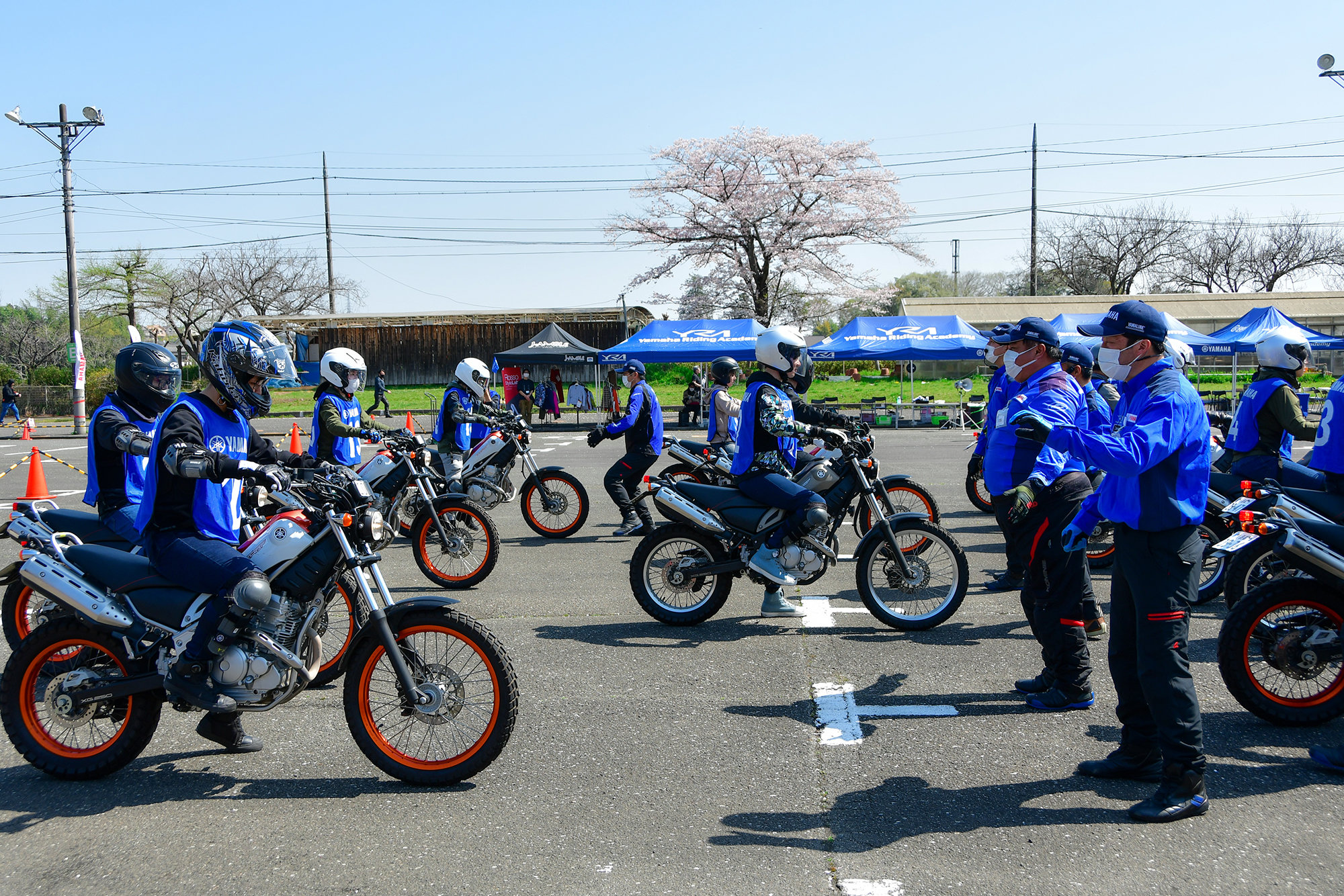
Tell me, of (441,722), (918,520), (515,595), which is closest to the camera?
(441,722)

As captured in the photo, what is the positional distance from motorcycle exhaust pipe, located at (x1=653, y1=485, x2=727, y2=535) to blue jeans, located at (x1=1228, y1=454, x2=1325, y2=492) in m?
3.48

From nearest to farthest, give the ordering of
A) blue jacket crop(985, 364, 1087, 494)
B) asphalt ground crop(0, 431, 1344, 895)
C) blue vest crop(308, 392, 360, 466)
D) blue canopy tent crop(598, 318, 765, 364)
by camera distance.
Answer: asphalt ground crop(0, 431, 1344, 895) → blue jacket crop(985, 364, 1087, 494) → blue vest crop(308, 392, 360, 466) → blue canopy tent crop(598, 318, 765, 364)

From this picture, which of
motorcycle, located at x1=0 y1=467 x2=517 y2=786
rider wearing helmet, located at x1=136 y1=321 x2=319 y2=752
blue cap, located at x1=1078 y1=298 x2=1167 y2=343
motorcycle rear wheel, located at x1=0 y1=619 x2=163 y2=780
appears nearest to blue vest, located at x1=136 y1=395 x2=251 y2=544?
rider wearing helmet, located at x1=136 y1=321 x2=319 y2=752

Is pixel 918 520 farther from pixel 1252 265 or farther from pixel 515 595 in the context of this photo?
pixel 1252 265

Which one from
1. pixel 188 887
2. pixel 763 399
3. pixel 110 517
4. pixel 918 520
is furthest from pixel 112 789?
pixel 918 520

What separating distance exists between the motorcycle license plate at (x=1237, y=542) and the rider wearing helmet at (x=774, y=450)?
254 cm

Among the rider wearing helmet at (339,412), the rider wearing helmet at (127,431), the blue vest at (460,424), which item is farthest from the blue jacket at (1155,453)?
the blue vest at (460,424)

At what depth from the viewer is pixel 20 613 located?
19.5 ft

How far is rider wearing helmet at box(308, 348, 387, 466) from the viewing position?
9.00 m

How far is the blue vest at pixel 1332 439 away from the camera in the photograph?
5.54m

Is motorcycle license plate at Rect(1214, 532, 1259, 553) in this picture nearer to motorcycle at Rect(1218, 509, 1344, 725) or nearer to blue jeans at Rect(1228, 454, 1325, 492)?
motorcycle at Rect(1218, 509, 1344, 725)

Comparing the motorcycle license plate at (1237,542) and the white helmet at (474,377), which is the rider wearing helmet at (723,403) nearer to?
the white helmet at (474,377)

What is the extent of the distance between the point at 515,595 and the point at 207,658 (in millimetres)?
3832

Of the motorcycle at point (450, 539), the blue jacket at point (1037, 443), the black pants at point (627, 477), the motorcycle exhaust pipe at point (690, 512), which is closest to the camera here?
the blue jacket at point (1037, 443)
